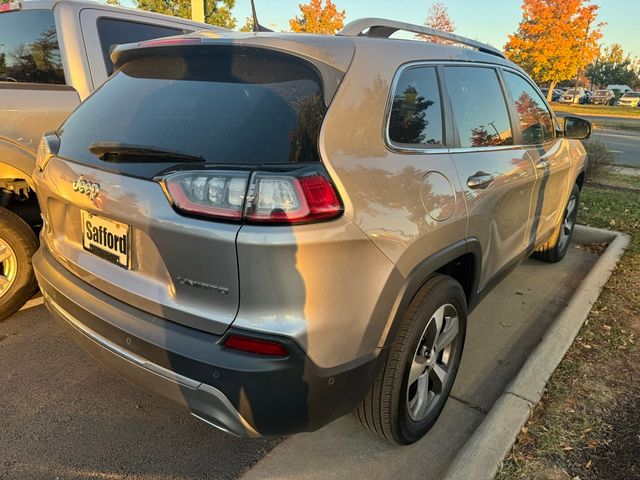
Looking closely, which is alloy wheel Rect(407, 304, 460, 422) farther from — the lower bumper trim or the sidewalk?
the lower bumper trim

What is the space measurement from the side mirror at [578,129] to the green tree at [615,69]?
78720 millimetres

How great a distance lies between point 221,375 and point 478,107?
2.07m

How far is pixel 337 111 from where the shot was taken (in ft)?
6.02

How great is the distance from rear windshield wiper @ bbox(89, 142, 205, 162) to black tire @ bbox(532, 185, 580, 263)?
3.68m

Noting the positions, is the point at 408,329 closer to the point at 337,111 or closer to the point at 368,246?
the point at 368,246

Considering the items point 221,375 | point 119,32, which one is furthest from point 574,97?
point 221,375

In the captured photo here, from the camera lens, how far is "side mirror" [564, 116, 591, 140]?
404 cm

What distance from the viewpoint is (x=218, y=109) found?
1.92 m

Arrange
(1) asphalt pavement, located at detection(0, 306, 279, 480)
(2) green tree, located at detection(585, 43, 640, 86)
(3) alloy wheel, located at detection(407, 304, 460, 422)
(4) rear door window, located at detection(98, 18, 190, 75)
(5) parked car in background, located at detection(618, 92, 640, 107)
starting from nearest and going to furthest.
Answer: (1) asphalt pavement, located at detection(0, 306, 279, 480), (3) alloy wheel, located at detection(407, 304, 460, 422), (4) rear door window, located at detection(98, 18, 190, 75), (5) parked car in background, located at detection(618, 92, 640, 107), (2) green tree, located at detection(585, 43, 640, 86)

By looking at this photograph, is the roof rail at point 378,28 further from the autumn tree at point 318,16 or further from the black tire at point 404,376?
the autumn tree at point 318,16

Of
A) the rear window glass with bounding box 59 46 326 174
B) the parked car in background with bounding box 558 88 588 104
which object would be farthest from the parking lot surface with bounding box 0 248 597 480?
the parked car in background with bounding box 558 88 588 104

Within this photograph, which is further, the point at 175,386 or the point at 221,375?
the point at 175,386

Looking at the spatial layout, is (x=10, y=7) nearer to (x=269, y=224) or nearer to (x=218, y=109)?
(x=218, y=109)

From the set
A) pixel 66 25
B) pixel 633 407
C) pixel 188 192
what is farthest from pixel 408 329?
pixel 66 25
